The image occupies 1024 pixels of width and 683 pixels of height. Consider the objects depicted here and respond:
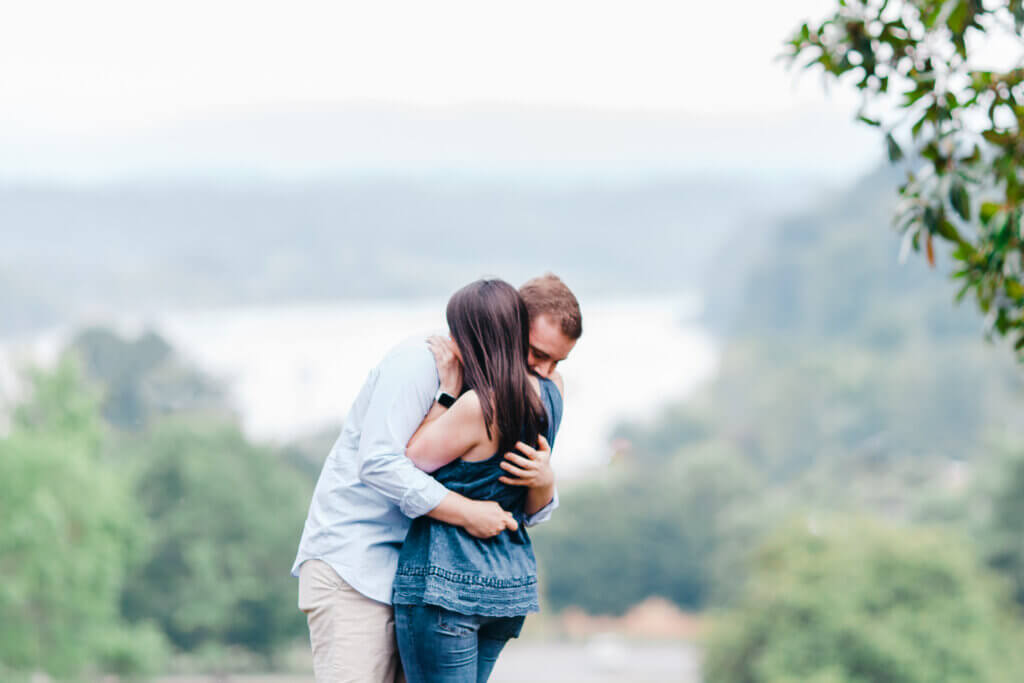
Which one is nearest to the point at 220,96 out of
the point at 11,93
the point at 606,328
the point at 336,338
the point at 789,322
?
the point at 11,93

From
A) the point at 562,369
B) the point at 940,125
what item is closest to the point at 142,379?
the point at 562,369

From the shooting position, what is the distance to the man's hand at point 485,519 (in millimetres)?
1873

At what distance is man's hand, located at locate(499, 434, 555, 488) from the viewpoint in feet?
6.19

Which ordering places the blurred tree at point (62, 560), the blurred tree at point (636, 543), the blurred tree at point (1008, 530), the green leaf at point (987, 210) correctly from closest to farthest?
the green leaf at point (987, 210), the blurred tree at point (62, 560), the blurred tree at point (1008, 530), the blurred tree at point (636, 543)

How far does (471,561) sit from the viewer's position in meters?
1.87

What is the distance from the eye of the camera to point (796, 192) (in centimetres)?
8581

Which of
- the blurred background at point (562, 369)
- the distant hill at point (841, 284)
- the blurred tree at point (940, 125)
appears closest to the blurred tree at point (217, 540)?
the blurred background at point (562, 369)

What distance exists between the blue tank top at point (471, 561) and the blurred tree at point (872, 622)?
18.0 m

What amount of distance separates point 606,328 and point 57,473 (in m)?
51.9

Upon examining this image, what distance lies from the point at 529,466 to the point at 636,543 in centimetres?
4040

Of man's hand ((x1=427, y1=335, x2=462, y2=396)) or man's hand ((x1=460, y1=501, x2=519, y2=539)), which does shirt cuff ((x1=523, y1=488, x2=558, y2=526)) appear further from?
man's hand ((x1=427, y1=335, x2=462, y2=396))

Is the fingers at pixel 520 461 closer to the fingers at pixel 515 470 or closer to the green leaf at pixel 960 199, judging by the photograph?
the fingers at pixel 515 470

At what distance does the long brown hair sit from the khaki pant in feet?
1.23

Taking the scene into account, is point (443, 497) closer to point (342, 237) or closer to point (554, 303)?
point (554, 303)
